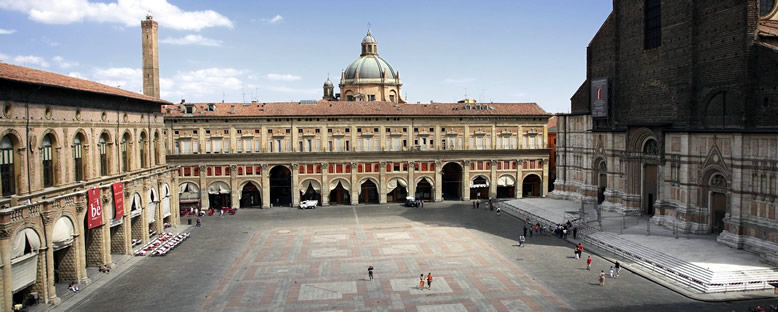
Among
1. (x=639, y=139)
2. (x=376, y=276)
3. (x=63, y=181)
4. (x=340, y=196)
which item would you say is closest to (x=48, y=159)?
(x=63, y=181)

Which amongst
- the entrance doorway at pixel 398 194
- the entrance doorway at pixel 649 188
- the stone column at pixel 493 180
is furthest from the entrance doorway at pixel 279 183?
the entrance doorway at pixel 649 188

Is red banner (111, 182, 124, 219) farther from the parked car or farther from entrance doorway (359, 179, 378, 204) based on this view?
entrance doorway (359, 179, 378, 204)

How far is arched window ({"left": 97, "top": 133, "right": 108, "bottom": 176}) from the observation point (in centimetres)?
4222

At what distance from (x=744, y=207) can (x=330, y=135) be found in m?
45.4

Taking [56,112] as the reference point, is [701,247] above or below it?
below

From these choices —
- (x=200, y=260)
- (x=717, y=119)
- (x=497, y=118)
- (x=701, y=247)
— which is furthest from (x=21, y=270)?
(x=497, y=118)

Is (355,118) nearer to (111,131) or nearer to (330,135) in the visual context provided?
(330,135)

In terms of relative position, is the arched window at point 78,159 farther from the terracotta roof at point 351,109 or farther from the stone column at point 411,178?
the stone column at point 411,178

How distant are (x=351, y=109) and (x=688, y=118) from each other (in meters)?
39.9

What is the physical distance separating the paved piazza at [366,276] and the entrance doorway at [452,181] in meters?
19.8

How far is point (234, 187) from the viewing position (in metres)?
69.1

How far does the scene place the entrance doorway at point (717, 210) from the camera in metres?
42.8

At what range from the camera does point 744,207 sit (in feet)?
129

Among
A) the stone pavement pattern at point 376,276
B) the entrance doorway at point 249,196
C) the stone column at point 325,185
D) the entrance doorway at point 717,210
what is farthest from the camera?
the entrance doorway at point 249,196
